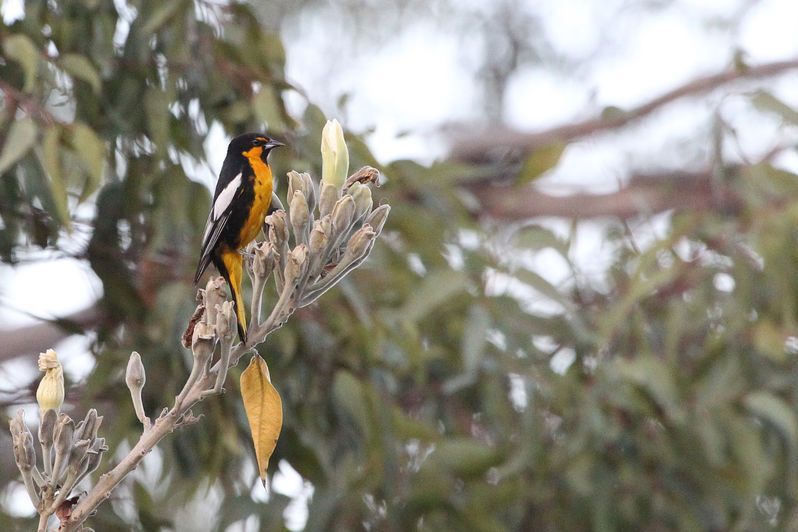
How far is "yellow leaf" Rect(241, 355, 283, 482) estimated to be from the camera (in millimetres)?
1182

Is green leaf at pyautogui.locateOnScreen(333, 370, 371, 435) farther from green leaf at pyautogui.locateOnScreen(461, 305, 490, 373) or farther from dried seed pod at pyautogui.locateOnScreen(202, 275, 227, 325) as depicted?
dried seed pod at pyautogui.locateOnScreen(202, 275, 227, 325)

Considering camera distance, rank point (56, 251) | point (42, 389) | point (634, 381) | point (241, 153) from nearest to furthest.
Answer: point (42, 389)
point (241, 153)
point (56, 251)
point (634, 381)

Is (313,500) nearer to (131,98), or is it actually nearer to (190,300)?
(190,300)

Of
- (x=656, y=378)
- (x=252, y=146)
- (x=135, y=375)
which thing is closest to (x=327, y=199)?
(x=135, y=375)

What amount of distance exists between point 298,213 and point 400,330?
5.62 ft

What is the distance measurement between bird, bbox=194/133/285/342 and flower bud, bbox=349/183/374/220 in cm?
45

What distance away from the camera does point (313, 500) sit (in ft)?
9.03

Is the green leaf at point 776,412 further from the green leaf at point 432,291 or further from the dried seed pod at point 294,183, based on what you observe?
the dried seed pod at point 294,183

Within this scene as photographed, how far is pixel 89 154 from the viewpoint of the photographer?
7.30 ft

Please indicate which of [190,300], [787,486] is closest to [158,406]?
[190,300]

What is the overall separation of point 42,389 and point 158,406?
1626 millimetres

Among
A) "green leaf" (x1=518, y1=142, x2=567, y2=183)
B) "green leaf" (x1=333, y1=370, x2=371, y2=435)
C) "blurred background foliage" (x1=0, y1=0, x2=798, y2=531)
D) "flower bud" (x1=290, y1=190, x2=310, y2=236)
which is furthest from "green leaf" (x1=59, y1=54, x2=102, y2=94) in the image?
"green leaf" (x1=518, y1=142, x2=567, y2=183)

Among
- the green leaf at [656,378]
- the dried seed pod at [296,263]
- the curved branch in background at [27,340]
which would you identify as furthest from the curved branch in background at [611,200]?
the dried seed pod at [296,263]

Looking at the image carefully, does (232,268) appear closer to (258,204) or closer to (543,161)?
(258,204)
